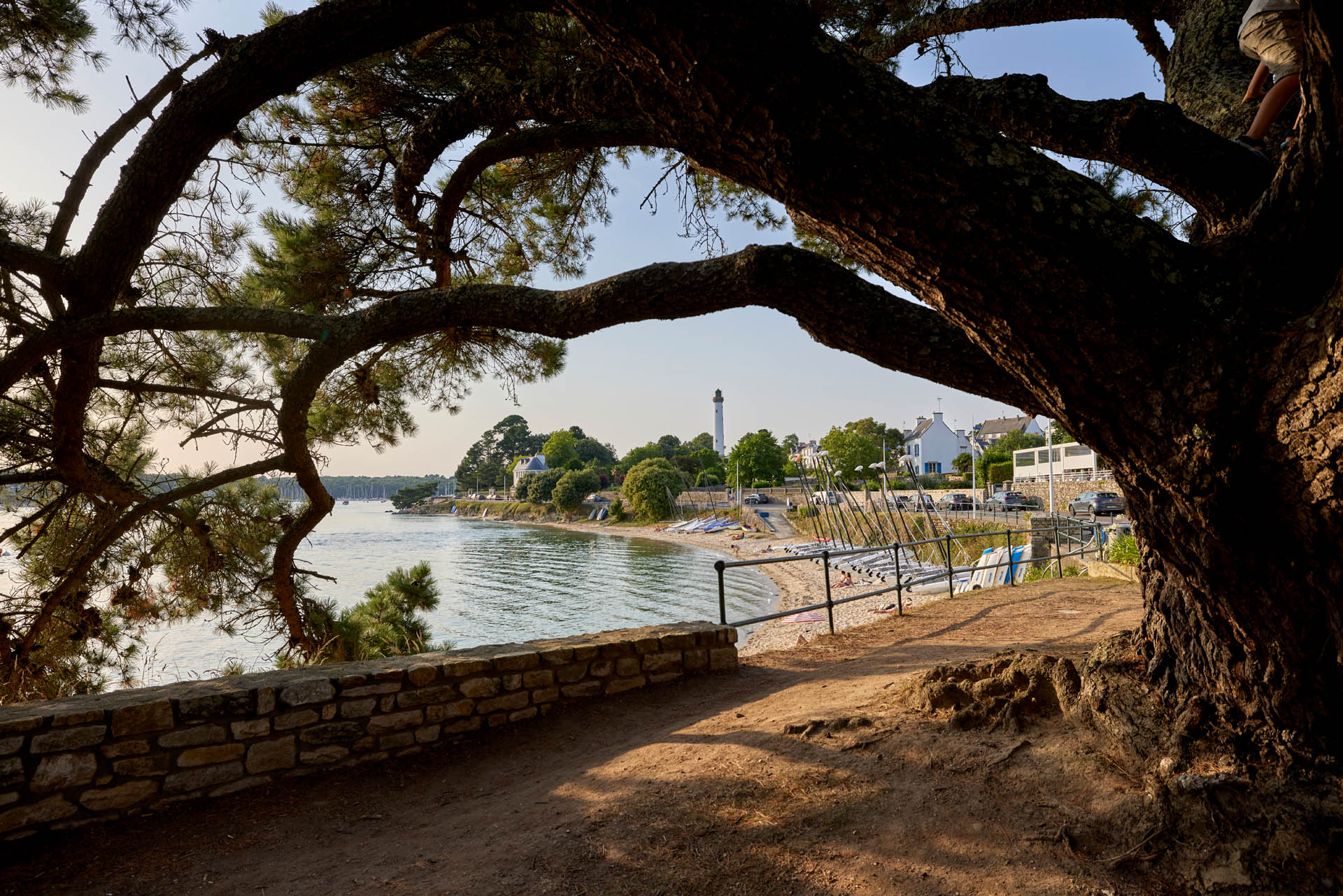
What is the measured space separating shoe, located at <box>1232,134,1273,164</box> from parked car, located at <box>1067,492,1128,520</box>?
79.6ft

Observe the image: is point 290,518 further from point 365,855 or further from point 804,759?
point 804,759

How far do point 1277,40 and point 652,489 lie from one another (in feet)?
152

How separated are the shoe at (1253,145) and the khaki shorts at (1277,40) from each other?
22 centimetres

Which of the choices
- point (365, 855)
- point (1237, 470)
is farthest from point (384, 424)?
point (1237, 470)

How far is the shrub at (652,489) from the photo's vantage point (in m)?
47.8

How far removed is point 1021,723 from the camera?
2.78m

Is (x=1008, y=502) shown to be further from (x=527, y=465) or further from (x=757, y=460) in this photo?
(x=527, y=465)

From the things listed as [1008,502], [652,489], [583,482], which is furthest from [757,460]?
[1008,502]

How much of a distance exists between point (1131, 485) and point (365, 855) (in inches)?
125

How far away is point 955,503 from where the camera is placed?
104 ft

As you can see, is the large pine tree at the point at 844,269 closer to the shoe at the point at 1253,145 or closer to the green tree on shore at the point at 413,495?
the shoe at the point at 1253,145

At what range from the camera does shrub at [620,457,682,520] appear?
47781 millimetres

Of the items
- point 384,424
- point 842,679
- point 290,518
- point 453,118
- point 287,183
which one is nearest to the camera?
point 453,118

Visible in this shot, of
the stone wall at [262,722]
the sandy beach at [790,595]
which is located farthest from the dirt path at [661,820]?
the sandy beach at [790,595]
